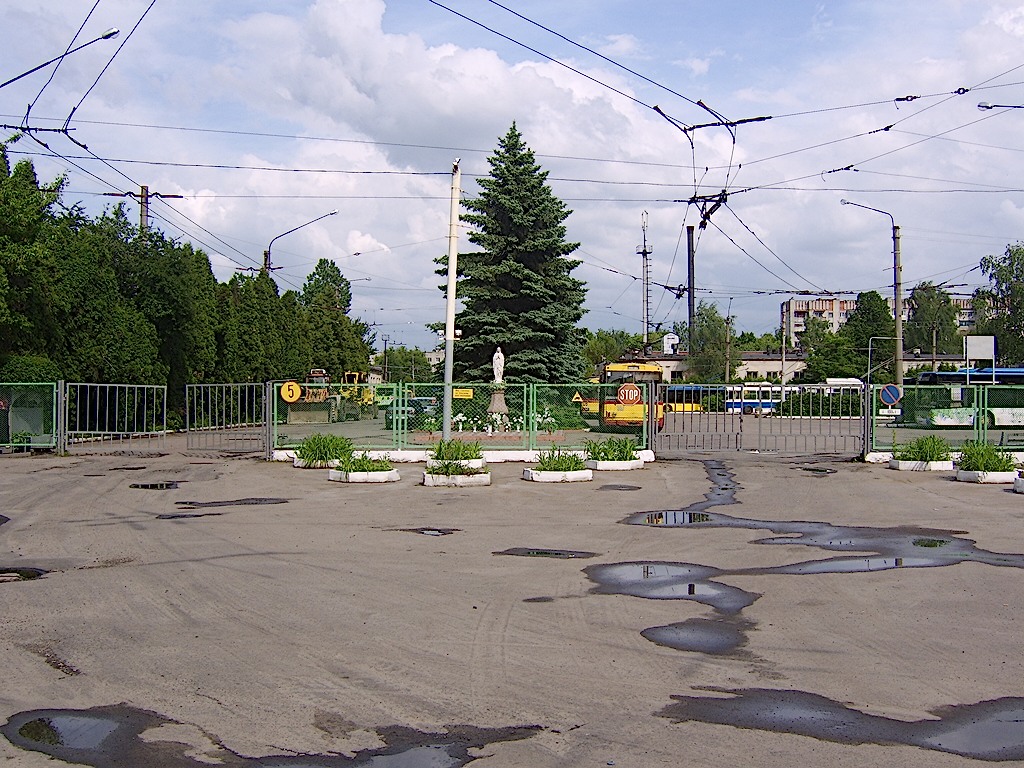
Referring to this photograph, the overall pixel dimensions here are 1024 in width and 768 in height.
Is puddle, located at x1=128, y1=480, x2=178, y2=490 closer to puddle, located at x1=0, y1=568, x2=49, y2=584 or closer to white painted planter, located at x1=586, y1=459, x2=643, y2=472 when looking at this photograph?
puddle, located at x1=0, y1=568, x2=49, y2=584

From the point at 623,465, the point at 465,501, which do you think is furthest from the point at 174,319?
the point at 465,501

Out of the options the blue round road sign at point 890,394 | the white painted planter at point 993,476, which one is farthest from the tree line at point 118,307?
the white painted planter at point 993,476

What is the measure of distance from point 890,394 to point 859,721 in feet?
75.2

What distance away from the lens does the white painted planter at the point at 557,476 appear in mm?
20734

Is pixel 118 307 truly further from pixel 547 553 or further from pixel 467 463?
pixel 547 553

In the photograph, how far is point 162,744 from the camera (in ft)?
17.6

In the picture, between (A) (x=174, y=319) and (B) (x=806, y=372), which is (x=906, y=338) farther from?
(A) (x=174, y=319)

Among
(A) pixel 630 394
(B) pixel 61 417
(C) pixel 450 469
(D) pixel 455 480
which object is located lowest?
(D) pixel 455 480

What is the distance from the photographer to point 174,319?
136 feet

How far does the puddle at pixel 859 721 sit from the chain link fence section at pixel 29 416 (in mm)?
26640

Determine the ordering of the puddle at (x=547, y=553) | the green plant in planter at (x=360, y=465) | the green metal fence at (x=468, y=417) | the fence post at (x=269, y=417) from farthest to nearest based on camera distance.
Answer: the fence post at (x=269, y=417)
the green metal fence at (x=468, y=417)
the green plant in planter at (x=360, y=465)
the puddle at (x=547, y=553)

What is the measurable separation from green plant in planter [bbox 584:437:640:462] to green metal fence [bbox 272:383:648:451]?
149 cm

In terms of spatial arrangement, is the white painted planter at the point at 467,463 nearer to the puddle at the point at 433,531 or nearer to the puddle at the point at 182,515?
the puddle at the point at 182,515

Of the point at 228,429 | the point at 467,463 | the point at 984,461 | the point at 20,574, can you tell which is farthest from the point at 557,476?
the point at 228,429
